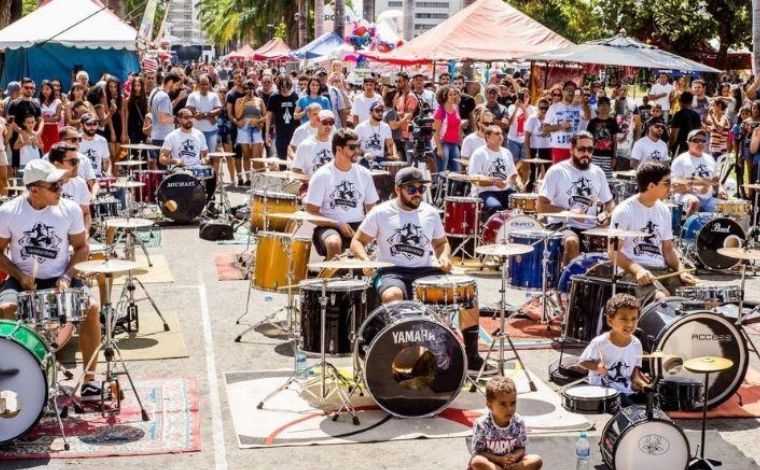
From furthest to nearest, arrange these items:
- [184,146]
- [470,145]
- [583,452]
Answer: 1. [184,146]
2. [470,145]
3. [583,452]

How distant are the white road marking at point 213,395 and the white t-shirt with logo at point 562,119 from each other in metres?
8.49

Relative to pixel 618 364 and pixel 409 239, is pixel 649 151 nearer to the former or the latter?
pixel 409 239

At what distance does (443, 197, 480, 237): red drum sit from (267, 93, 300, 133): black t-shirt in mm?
7700

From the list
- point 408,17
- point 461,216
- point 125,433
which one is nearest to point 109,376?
point 125,433

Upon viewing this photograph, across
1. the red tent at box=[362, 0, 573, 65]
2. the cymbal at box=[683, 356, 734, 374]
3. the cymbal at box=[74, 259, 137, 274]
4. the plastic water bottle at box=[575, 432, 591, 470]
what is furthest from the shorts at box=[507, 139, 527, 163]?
the plastic water bottle at box=[575, 432, 591, 470]

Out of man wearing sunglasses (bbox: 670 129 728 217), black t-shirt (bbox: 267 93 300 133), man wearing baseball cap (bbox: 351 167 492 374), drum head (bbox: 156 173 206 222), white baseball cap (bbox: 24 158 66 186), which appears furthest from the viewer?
black t-shirt (bbox: 267 93 300 133)

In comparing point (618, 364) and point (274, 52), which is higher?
point (274, 52)

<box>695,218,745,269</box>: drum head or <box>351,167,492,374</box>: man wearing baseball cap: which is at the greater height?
<box>351,167,492,374</box>: man wearing baseball cap

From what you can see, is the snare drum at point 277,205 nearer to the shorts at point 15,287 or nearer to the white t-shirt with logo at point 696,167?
the shorts at point 15,287

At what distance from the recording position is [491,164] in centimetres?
1483

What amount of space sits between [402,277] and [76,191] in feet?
14.1

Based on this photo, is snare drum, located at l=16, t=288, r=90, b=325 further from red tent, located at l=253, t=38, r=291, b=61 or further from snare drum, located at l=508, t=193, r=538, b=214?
red tent, located at l=253, t=38, r=291, b=61

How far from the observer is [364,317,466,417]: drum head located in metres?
8.49

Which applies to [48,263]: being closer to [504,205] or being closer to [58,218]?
[58,218]
